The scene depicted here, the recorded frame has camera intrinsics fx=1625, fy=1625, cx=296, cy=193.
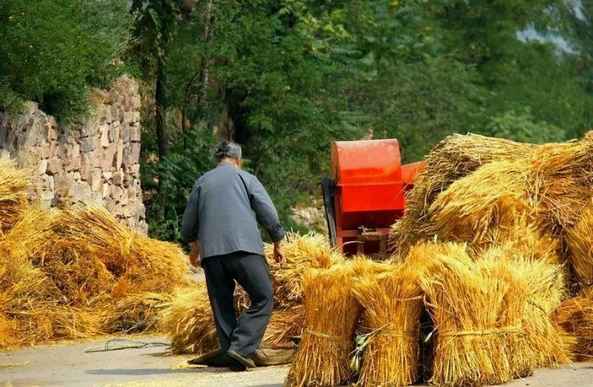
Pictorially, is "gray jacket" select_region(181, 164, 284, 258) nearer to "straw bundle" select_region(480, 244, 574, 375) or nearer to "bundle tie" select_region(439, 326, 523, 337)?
"straw bundle" select_region(480, 244, 574, 375)

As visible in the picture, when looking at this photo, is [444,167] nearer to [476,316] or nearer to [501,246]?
[501,246]

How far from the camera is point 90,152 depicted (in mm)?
23516

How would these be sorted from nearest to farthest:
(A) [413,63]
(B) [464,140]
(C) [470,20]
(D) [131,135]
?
1. (B) [464,140]
2. (D) [131,135]
3. (A) [413,63]
4. (C) [470,20]

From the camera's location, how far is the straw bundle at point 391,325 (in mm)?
11117

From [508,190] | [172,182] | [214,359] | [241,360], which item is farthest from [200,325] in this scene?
[172,182]

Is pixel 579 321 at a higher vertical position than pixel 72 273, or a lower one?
lower

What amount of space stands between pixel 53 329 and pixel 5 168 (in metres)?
1.83

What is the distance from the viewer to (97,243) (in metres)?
17.4

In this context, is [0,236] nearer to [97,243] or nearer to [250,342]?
Result: [97,243]

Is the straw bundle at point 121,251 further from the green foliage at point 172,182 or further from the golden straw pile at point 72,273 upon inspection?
the green foliage at point 172,182

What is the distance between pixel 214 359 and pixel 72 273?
13.5 ft

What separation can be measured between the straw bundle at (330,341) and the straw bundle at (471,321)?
56 centimetres

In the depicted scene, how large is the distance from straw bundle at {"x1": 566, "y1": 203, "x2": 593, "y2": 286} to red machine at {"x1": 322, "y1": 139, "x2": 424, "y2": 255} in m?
4.94

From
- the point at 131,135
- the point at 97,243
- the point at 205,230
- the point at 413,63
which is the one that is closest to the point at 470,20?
the point at 413,63
